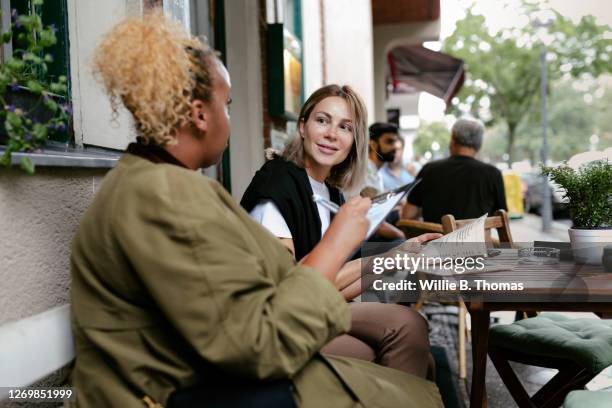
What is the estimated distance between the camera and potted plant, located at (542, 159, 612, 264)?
2512mm

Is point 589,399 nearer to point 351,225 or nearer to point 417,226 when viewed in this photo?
point 351,225

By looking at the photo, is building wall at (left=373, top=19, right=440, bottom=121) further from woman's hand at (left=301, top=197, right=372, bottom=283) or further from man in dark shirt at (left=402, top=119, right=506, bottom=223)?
woman's hand at (left=301, top=197, right=372, bottom=283)

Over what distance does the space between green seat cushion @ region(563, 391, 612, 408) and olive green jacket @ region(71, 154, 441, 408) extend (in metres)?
0.85

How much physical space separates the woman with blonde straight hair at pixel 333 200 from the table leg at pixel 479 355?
50cm

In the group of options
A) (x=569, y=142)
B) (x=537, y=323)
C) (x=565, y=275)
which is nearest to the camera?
(x=565, y=275)

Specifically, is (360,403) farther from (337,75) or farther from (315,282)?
(337,75)

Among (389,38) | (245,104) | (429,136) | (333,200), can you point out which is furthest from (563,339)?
(429,136)

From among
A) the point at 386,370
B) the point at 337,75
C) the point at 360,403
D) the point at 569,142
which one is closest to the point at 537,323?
the point at 386,370

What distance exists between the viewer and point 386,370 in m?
1.77

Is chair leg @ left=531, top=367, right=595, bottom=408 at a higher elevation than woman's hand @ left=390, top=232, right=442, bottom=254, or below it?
below

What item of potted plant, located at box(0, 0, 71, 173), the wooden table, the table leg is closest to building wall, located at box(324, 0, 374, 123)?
the table leg

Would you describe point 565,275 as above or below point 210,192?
below

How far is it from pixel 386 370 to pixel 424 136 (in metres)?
66.3

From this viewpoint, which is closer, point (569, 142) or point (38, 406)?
point (38, 406)
